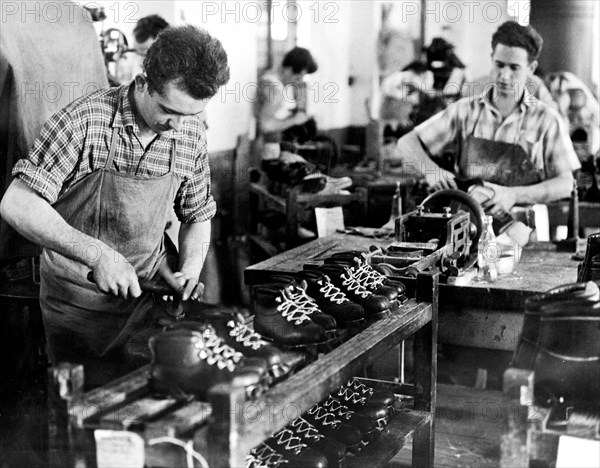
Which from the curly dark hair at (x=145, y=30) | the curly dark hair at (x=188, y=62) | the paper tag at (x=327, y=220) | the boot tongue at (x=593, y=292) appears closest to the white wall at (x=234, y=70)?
the curly dark hair at (x=145, y=30)

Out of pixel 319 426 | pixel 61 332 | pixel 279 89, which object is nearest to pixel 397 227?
pixel 319 426

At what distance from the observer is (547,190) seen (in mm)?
5039

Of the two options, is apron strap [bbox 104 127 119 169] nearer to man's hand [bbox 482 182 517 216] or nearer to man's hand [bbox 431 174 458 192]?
man's hand [bbox 431 174 458 192]

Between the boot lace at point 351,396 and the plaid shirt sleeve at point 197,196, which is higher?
the plaid shirt sleeve at point 197,196

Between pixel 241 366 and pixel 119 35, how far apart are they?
11.2ft

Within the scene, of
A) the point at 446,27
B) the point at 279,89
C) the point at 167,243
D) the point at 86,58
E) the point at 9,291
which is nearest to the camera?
the point at 167,243

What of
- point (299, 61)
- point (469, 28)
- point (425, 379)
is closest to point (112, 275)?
point (425, 379)

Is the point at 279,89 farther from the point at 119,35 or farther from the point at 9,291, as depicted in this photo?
the point at 9,291

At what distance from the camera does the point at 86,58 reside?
A: 4227 millimetres

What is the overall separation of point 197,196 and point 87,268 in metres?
0.51

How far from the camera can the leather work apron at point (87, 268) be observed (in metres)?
2.98

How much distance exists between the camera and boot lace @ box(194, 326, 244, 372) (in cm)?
197

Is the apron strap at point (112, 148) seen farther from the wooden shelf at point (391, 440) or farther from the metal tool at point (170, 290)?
the wooden shelf at point (391, 440)

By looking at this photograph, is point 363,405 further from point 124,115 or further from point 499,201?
point 499,201
